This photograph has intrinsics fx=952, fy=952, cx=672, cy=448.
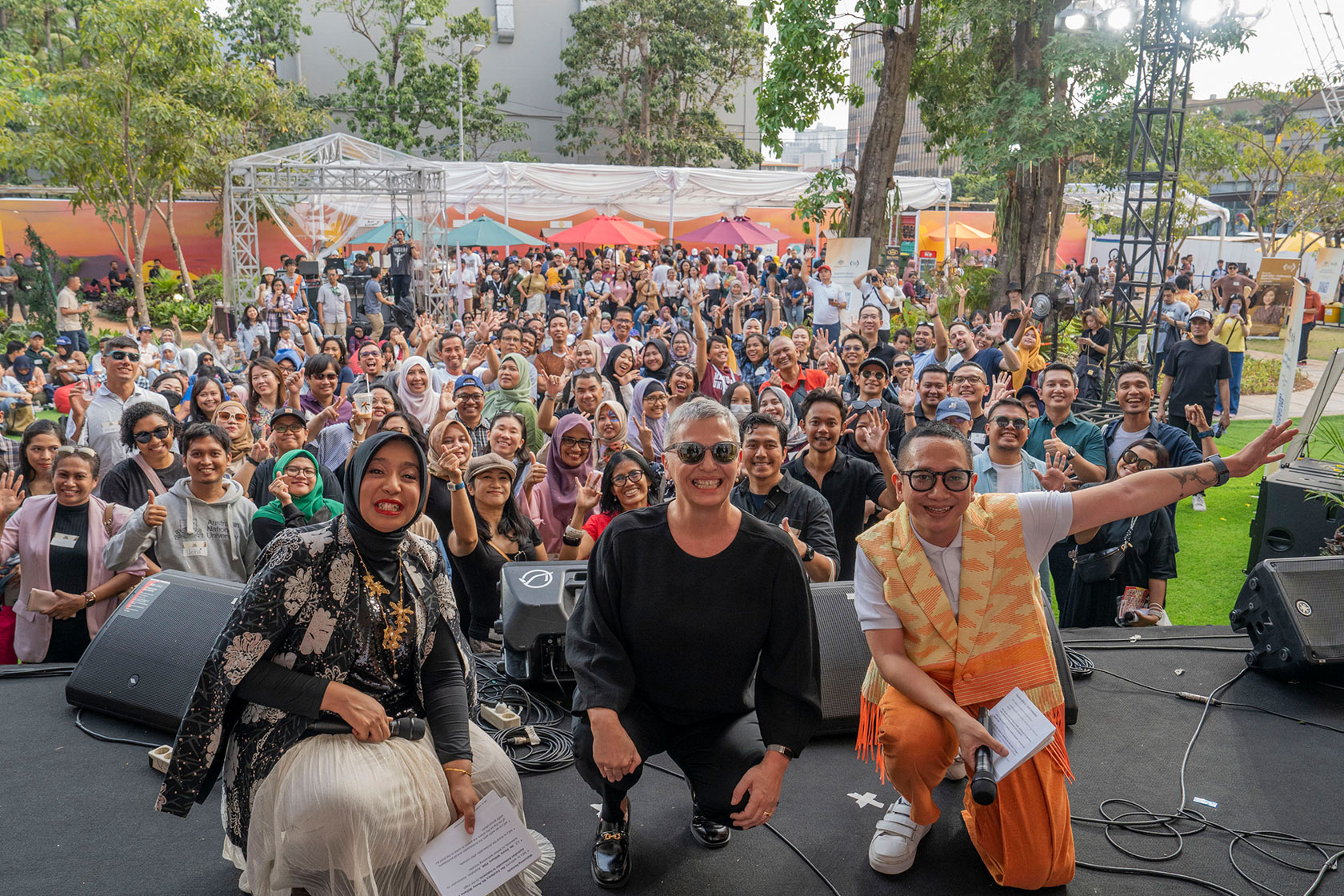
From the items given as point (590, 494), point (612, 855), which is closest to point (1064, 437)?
point (590, 494)

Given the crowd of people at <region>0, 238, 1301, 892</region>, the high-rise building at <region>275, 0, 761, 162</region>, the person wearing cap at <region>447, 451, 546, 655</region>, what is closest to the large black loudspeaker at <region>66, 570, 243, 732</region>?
the crowd of people at <region>0, 238, 1301, 892</region>

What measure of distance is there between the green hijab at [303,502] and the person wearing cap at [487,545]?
59cm

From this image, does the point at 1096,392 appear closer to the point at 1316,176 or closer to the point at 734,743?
the point at 734,743

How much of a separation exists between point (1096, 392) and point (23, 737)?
10.1 metres

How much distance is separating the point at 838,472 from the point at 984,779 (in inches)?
94.3

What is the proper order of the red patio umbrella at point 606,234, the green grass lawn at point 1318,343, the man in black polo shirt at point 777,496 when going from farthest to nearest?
the red patio umbrella at point 606,234, the green grass lawn at point 1318,343, the man in black polo shirt at point 777,496

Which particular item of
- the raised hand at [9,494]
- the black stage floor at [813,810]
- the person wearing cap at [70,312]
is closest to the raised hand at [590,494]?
the black stage floor at [813,810]

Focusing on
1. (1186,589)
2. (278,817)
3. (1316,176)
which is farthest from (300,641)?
(1316,176)

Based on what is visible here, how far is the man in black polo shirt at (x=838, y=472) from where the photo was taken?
4.77m

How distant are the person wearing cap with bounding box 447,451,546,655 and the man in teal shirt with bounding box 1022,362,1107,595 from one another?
2.86 m

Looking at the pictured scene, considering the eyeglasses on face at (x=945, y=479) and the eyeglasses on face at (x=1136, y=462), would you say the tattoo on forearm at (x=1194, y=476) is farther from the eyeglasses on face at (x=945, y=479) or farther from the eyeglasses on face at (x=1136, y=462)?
the eyeglasses on face at (x=1136, y=462)

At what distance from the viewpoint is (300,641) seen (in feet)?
8.05

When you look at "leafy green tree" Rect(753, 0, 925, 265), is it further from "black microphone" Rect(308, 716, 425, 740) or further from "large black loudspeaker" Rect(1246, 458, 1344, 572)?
"black microphone" Rect(308, 716, 425, 740)

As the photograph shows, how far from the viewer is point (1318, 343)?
1898cm
